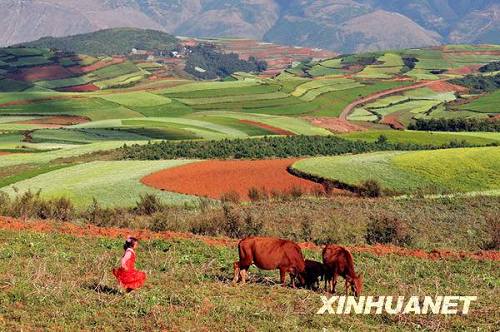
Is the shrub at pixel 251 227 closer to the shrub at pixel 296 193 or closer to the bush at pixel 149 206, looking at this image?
the bush at pixel 149 206

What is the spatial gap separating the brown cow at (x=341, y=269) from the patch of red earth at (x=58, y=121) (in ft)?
393

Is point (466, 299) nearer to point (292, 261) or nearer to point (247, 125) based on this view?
point (292, 261)

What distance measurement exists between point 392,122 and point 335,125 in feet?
59.4

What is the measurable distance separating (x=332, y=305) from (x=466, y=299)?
465 centimetres

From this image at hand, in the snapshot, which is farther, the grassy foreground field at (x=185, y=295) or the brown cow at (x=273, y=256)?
the brown cow at (x=273, y=256)

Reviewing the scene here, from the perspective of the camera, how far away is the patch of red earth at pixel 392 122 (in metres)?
134

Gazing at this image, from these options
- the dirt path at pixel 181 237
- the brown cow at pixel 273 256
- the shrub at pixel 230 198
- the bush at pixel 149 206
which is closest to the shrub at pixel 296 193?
the shrub at pixel 230 198

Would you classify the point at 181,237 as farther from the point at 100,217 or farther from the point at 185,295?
the point at 185,295

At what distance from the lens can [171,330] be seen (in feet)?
48.5

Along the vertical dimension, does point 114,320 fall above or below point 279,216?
above

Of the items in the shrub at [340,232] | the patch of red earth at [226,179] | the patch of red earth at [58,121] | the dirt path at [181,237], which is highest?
the dirt path at [181,237]

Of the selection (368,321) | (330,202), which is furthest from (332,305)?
(330,202)

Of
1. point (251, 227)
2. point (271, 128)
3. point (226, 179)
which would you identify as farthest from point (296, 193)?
point (271, 128)

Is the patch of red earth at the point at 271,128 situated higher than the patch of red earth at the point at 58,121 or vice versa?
the patch of red earth at the point at 271,128
